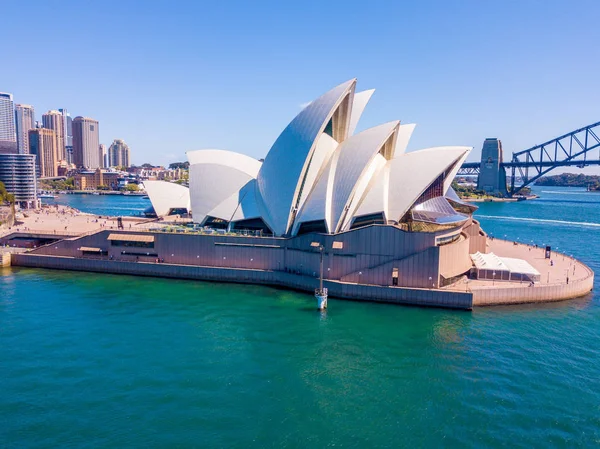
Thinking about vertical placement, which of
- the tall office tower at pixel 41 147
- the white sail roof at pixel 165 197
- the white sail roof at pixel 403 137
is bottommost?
the white sail roof at pixel 165 197

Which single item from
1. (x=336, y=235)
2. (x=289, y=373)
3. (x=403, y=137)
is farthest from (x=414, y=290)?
(x=403, y=137)

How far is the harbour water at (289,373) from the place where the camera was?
14008mm

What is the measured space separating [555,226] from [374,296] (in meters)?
54.2

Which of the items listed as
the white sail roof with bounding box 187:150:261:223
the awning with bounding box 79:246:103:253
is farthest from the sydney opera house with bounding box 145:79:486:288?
the awning with bounding box 79:246:103:253

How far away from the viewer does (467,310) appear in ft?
83.3

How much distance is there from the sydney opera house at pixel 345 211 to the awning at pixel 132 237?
4.29 metres

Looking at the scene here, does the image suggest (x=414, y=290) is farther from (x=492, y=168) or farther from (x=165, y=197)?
(x=492, y=168)

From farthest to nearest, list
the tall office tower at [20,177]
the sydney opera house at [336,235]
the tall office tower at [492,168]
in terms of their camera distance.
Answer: the tall office tower at [492,168]
the tall office tower at [20,177]
the sydney opera house at [336,235]

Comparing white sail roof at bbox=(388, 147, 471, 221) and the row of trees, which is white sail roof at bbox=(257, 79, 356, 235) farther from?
the row of trees

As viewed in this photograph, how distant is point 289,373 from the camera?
696 inches

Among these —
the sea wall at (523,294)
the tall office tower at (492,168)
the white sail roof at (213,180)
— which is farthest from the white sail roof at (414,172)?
the tall office tower at (492,168)

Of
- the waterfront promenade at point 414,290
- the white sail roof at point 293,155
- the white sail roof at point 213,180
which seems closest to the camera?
the waterfront promenade at point 414,290

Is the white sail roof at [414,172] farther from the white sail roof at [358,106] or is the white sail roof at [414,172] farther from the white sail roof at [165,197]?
the white sail roof at [165,197]

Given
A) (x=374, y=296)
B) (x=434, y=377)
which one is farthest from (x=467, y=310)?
(x=434, y=377)
